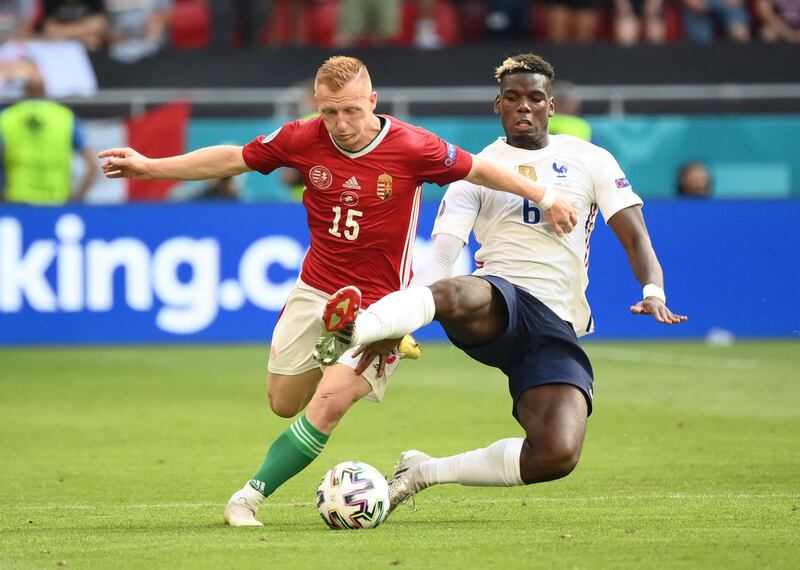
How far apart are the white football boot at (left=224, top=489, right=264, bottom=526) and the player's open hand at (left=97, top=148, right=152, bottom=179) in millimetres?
1478

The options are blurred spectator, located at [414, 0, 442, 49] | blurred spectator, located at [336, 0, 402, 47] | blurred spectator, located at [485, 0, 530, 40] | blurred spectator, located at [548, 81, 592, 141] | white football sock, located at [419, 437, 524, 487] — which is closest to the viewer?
white football sock, located at [419, 437, 524, 487]

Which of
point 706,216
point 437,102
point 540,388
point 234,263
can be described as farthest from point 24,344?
point 540,388

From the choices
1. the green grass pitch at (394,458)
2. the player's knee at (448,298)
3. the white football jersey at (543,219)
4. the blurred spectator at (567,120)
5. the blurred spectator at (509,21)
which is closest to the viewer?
the green grass pitch at (394,458)

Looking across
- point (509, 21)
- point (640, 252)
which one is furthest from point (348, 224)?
point (509, 21)

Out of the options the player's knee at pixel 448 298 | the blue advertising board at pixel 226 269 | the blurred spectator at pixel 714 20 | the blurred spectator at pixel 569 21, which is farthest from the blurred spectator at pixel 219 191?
the player's knee at pixel 448 298

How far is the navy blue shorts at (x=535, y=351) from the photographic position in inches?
273

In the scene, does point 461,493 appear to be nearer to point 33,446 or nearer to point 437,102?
point 33,446

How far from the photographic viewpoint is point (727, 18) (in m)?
20.6

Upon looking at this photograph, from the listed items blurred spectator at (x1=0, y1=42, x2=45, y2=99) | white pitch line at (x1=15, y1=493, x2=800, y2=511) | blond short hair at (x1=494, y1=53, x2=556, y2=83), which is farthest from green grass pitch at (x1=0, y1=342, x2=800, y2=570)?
blurred spectator at (x1=0, y1=42, x2=45, y2=99)

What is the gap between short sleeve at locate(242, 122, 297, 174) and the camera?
274 inches

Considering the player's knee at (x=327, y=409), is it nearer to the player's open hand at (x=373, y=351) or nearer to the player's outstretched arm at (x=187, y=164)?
the player's open hand at (x=373, y=351)

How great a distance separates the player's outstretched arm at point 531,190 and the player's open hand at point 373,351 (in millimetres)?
823

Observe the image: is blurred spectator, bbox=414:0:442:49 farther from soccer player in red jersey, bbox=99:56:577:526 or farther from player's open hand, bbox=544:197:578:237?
player's open hand, bbox=544:197:578:237

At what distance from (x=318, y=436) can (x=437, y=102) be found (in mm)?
11530
